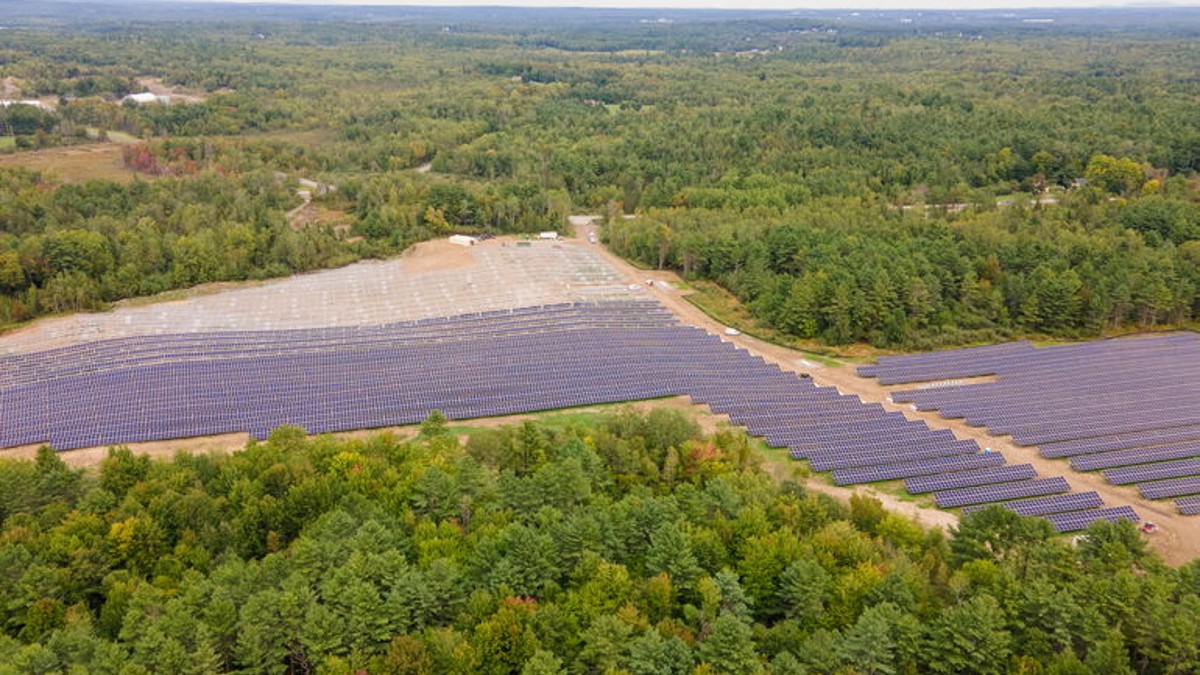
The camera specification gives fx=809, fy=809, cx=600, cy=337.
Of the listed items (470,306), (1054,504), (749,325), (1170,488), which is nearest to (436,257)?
(470,306)

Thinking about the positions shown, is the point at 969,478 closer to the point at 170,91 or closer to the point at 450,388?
the point at 450,388

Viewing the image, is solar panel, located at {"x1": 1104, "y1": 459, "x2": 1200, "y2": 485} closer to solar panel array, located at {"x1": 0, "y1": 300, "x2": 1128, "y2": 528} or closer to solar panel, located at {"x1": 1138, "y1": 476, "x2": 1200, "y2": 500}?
solar panel, located at {"x1": 1138, "y1": 476, "x2": 1200, "y2": 500}

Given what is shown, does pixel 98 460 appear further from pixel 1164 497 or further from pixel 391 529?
pixel 1164 497

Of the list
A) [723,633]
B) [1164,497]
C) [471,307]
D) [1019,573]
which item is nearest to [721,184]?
[471,307]

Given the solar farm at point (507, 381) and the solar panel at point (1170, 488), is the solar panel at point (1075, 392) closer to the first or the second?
the solar farm at point (507, 381)

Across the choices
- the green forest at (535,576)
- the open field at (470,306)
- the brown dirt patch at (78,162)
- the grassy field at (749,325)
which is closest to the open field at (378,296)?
the open field at (470,306)
